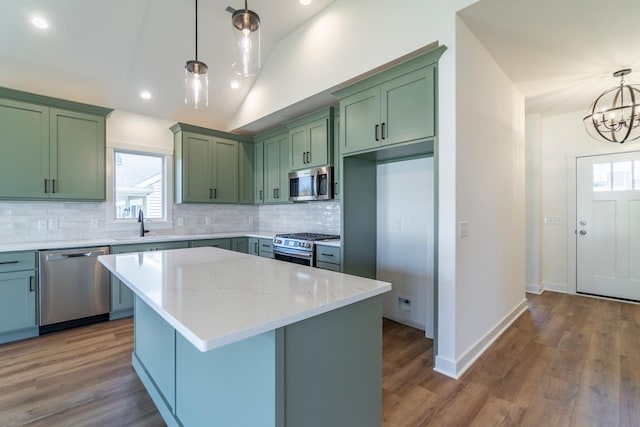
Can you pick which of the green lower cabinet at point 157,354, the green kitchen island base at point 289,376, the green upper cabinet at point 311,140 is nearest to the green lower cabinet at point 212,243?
the green upper cabinet at point 311,140

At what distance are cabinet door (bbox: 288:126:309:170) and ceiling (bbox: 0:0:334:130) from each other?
116 centimetres

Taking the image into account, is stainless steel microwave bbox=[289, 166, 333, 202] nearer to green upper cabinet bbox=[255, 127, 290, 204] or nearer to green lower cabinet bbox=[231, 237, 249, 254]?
green upper cabinet bbox=[255, 127, 290, 204]

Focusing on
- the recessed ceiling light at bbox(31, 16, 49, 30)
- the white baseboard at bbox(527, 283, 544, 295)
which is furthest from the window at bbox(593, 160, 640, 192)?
the recessed ceiling light at bbox(31, 16, 49, 30)

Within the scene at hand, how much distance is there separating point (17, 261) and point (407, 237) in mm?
4000

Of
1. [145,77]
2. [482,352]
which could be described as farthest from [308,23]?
[482,352]

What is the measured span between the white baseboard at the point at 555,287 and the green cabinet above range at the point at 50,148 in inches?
259

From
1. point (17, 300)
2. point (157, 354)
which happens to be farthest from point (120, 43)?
point (157, 354)

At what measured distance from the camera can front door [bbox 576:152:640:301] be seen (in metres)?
3.95

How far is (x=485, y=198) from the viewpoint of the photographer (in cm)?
273

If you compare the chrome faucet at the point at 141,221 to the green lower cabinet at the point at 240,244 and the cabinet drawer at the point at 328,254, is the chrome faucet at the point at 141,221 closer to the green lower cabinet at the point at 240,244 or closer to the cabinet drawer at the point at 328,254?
the green lower cabinet at the point at 240,244

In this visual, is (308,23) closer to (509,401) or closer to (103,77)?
(103,77)

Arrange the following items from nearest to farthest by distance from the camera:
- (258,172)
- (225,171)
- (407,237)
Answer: (407,237), (225,171), (258,172)

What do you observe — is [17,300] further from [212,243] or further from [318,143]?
[318,143]

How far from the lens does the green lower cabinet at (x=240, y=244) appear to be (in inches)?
175
